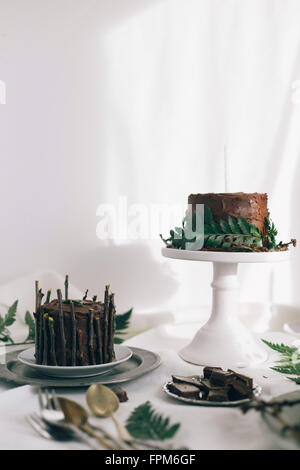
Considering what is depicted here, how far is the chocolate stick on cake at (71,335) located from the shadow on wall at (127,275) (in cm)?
63

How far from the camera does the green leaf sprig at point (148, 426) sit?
0.52 metres

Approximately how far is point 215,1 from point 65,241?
72cm

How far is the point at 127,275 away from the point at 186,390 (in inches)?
29.5

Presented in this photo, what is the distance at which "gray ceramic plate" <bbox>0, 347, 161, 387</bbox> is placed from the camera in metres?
0.67

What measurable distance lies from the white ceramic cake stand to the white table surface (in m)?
0.06

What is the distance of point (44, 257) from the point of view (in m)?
1.35

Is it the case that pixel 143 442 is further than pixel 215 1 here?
No

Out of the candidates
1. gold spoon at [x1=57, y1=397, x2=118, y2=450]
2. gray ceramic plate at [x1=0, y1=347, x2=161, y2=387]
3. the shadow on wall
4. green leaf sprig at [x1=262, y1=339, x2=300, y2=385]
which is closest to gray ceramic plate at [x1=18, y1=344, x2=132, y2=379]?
gray ceramic plate at [x1=0, y1=347, x2=161, y2=387]

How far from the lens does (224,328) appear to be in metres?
0.90

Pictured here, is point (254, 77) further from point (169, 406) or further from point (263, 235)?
point (169, 406)

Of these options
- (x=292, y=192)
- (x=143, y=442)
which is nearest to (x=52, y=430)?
(x=143, y=442)

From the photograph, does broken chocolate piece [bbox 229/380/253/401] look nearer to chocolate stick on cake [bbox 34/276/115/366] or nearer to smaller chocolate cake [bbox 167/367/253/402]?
smaller chocolate cake [bbox 167/367/253/402]

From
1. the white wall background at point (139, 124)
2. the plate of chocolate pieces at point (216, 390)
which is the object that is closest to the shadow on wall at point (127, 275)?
the white wall background at point (139, 124)

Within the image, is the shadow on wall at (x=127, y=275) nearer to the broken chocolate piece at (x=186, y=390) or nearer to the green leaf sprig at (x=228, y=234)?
the green leaf sprig at (x=228, y=234)
